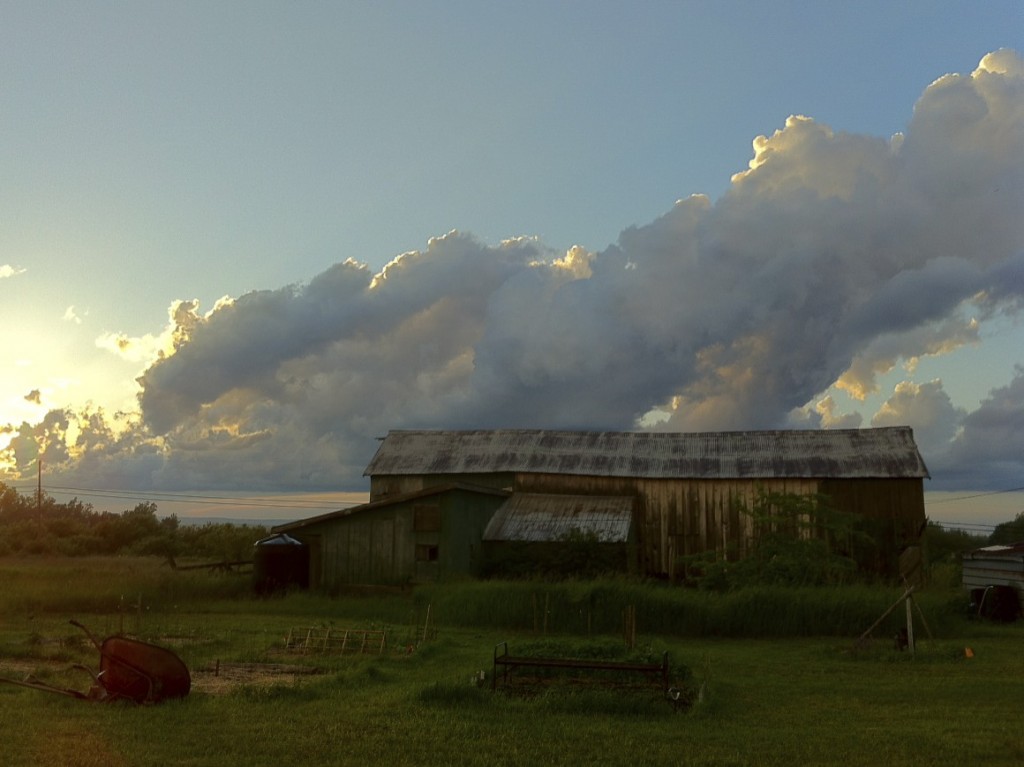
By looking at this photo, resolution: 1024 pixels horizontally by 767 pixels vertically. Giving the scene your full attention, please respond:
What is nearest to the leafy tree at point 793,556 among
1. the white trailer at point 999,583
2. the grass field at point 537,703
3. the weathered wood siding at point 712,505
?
the weathered wood siding at point 712,505

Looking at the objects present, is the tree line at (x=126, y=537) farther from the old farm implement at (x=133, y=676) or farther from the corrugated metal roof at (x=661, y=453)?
the old farm implement at (x=133, y=676)

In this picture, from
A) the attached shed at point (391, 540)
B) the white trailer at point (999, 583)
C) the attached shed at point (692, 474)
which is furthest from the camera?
the attached shed at point (692, 474)

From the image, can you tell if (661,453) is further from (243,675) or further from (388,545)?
(243,675)

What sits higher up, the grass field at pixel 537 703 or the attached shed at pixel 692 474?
the attached shed at pixel 692 474

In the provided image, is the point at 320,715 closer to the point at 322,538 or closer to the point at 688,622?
the point at 688,622

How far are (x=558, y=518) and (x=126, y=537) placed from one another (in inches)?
1203

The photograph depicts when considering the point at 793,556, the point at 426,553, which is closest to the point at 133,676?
the point at 426,553

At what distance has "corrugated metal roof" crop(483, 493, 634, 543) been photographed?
3622cm

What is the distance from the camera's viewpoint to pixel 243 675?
1614cm

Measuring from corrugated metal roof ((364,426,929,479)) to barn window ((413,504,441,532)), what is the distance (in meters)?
9.19

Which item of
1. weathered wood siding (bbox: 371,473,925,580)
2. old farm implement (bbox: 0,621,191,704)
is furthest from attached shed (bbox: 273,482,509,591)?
old farm implement (bbox: 0,621,191,704)

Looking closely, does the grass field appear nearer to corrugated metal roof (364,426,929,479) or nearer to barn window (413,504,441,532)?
barn window (413,504,441,532)

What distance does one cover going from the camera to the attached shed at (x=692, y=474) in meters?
38.5

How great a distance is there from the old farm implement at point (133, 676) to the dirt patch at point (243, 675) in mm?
1007
